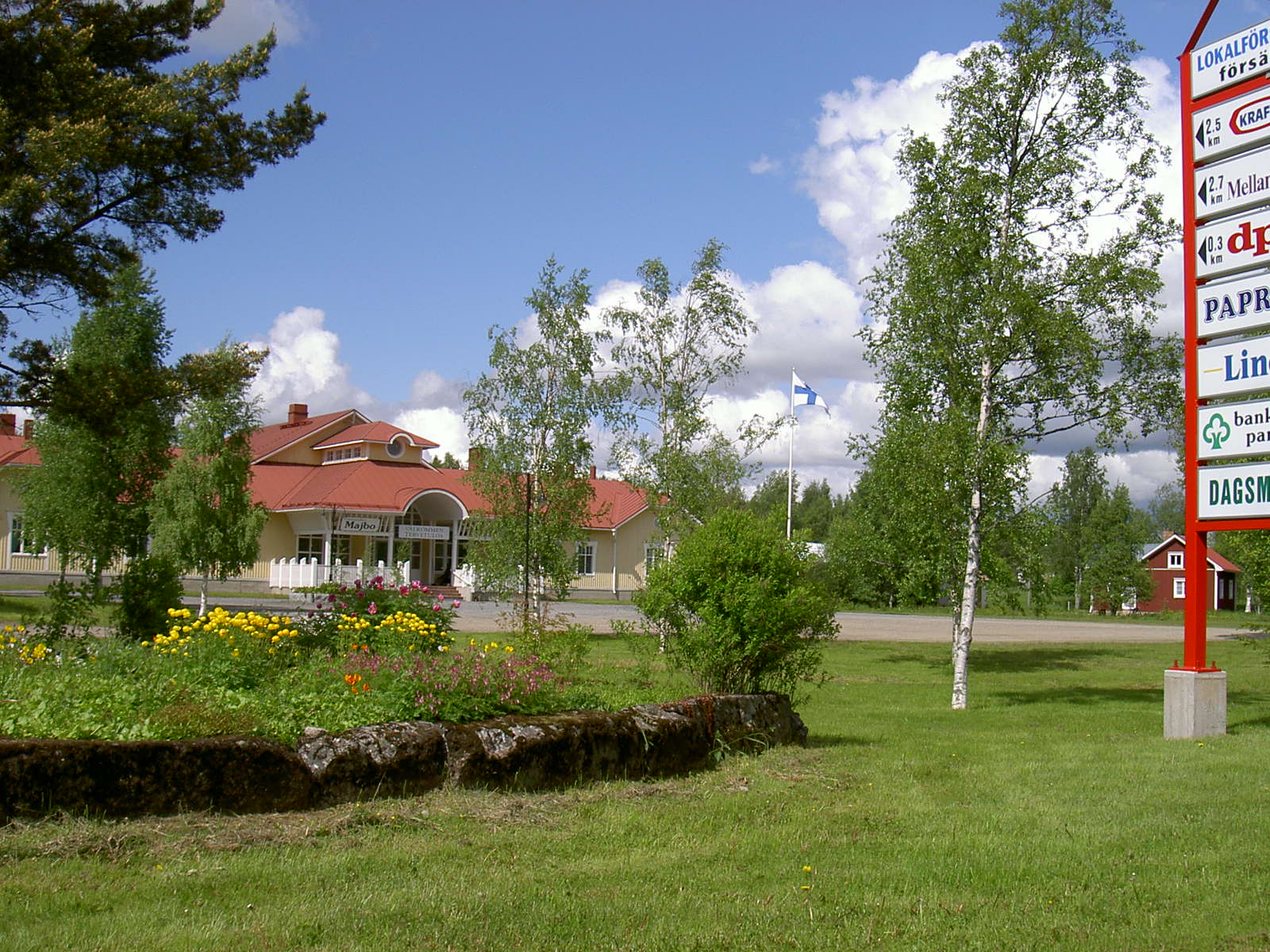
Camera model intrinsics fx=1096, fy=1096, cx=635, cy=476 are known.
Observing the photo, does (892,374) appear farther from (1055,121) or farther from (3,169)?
(3,169)

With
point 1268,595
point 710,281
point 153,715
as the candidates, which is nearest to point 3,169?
point 153,715

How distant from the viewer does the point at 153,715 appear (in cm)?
613

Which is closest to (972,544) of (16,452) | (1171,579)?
(16,452)

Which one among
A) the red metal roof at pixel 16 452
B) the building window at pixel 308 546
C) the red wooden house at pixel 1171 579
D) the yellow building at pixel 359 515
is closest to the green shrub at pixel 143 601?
the yellow building at pixel 359 515

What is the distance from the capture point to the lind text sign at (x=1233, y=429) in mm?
10961

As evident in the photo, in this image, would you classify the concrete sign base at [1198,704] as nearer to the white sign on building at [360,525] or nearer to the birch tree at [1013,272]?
the birch tree at [1013,272]

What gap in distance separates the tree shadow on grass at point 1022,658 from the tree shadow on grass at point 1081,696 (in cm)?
384

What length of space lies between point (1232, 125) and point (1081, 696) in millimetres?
9824

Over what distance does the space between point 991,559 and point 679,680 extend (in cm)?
834

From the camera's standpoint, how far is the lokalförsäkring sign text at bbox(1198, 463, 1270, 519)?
428 inches

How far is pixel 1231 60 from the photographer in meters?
11.6

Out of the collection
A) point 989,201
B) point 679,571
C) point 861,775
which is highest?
point 989,201

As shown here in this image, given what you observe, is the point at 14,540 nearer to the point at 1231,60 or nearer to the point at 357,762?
the point at 357,762

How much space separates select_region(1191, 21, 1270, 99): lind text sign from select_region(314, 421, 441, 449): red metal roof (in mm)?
40114
